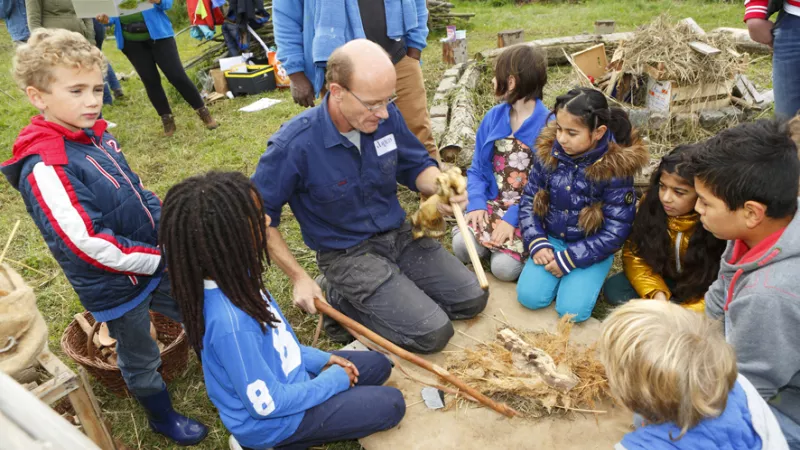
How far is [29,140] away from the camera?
7.29 feet

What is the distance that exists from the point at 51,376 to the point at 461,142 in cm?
357

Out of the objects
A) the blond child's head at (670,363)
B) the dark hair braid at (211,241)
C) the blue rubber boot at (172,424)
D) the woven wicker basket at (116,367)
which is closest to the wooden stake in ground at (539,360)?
the blond child's head at (670,363)

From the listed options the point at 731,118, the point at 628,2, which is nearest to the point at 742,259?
the point at 731,118

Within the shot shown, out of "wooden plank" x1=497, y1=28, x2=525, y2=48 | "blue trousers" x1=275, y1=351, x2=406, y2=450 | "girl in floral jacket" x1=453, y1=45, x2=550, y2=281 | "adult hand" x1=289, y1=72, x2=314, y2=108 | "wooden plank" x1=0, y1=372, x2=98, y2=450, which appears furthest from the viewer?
"wooden plank" x1=497, y1=28, x2=525, y2=48

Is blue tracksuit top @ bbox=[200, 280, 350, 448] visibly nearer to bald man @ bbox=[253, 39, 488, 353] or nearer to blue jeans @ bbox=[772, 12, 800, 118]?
bald man @ bbox=[253, 39, 488, 353]

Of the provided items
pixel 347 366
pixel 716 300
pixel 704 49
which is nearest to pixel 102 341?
pixel 347 366

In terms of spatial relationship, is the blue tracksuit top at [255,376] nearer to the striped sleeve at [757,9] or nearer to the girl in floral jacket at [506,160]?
the girl in floral jacket at [506,160]

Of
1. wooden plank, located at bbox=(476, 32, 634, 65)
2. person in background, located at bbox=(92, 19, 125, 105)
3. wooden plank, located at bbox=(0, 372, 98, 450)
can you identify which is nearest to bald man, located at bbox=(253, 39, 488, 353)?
wooden plank, located at bbox=(0, 372, 98, 450)

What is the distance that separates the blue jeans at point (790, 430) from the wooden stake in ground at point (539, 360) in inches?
33.3

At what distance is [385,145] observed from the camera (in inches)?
125

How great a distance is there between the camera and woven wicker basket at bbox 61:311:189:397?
2924 millimetres

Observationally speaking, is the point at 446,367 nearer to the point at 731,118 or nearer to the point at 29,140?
the point at 29,140

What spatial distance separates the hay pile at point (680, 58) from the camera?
521cm

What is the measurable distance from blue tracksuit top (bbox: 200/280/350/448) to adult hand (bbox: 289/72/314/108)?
87.4 inches
